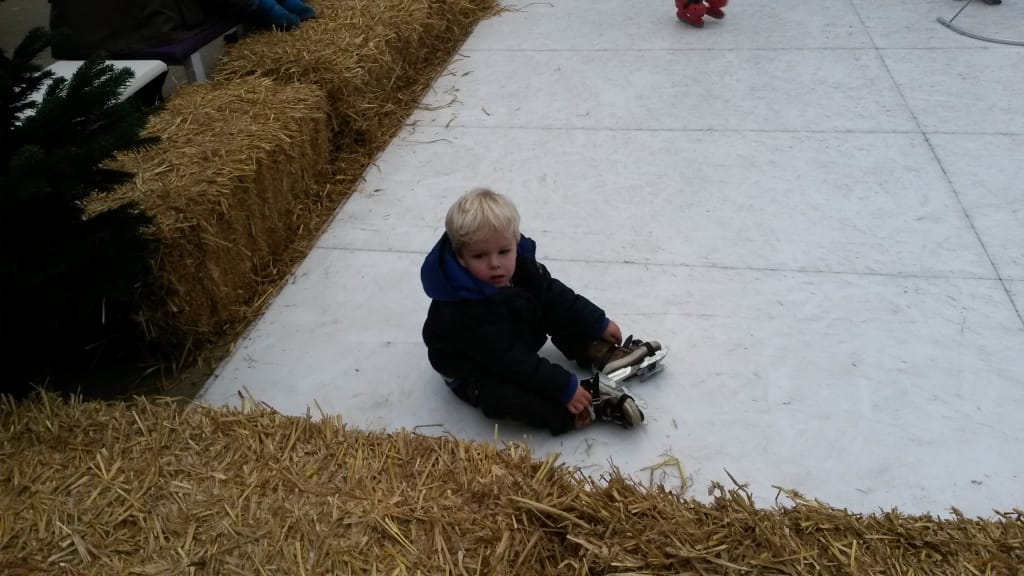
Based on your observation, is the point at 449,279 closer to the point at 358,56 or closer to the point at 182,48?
the point at 358,56

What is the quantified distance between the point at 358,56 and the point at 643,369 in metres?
2.75

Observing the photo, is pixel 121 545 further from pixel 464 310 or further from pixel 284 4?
pixel 284 4

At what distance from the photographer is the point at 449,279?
265cm

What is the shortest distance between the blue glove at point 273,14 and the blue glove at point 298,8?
0.21ft

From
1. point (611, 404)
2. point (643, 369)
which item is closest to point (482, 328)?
point (611, 404)

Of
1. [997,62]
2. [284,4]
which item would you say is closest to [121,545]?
[284,4]

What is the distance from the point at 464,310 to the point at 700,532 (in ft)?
3.34

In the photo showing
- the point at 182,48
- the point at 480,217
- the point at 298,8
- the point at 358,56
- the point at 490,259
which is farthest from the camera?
the point at 298,8

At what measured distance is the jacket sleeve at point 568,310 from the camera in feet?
9.46

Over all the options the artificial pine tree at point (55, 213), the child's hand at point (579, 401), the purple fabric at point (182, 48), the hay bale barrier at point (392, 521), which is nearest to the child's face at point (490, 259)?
the child's hand at point (579, 401)

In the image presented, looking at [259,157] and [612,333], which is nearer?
[612,333]

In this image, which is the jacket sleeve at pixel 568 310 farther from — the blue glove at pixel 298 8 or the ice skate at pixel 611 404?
the blue glove at pixel 298 8

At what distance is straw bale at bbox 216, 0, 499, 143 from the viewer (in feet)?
14.7

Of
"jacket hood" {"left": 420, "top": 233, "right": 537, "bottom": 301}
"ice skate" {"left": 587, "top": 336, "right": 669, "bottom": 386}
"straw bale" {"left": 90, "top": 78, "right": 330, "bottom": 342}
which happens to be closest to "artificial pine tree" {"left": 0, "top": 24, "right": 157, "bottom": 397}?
"straw bale" {"left": 90, "top": 78, "right": 330, "bottom": 342}
